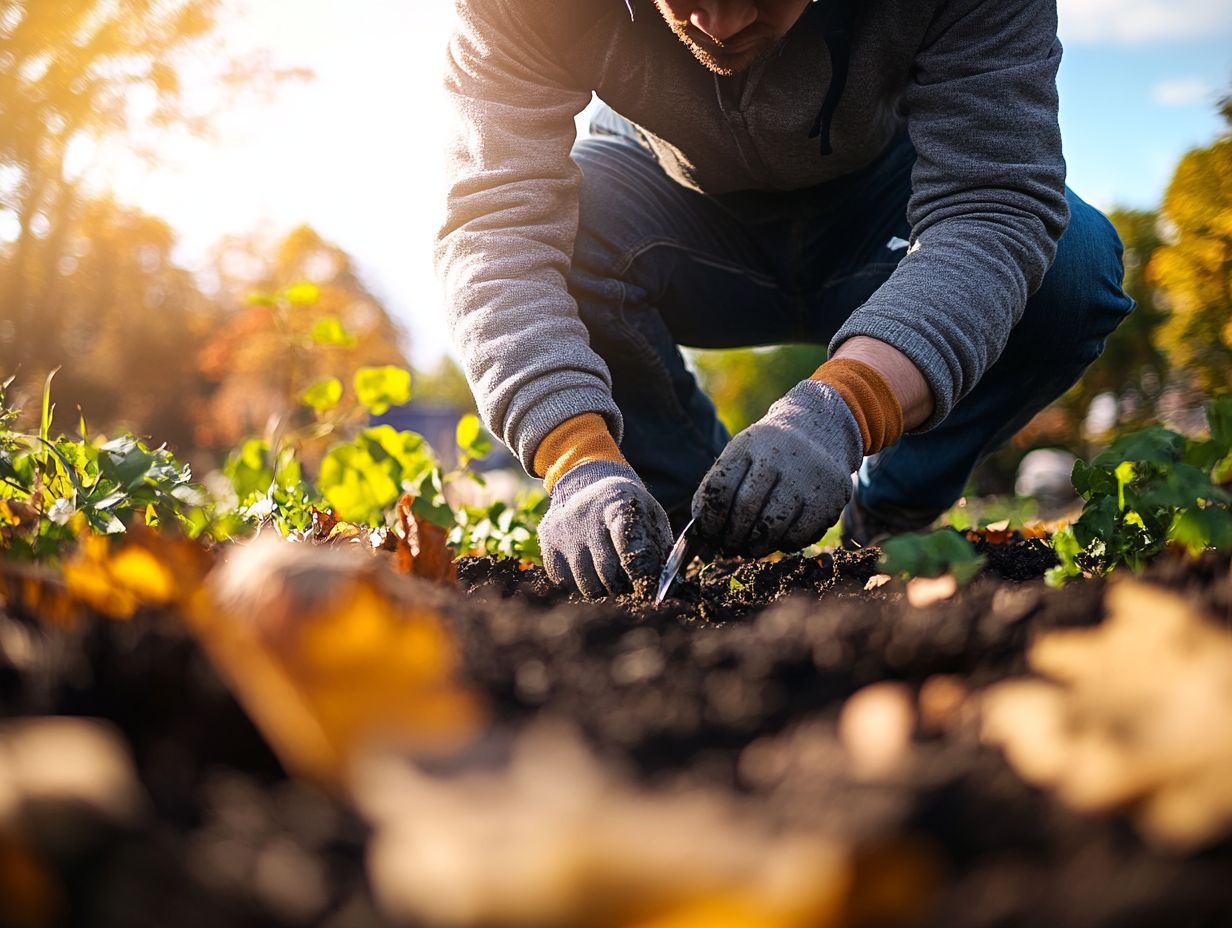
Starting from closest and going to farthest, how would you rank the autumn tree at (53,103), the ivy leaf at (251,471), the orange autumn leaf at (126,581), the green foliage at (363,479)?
the orange autumn leaf at (126,581)
the green foliage at (363,479)
the ivy leaf at (251,471)
the autumn tree at (53,103)

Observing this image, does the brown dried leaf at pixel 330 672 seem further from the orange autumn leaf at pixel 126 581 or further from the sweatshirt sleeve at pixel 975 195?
the sweatshirt sleeve at pixel 975 195

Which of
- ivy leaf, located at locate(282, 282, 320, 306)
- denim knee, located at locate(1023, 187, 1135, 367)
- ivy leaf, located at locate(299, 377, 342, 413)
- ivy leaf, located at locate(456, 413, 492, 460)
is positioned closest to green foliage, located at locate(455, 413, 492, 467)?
ivy leaf, located at locate(456, 413, 492, 460)

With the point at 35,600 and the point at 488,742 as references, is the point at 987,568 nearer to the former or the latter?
the point at 488,742

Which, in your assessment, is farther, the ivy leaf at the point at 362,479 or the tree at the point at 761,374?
the tree at the point at 761,374

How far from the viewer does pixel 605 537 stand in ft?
5.05

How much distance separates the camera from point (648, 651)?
2.64ft

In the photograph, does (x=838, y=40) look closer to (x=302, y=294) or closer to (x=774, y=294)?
(x=774, y=294)

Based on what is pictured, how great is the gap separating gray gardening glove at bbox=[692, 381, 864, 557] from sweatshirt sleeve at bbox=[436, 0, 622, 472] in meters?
0.39

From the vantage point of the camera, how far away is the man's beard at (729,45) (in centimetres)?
171

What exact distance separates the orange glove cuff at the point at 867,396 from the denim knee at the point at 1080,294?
0.80 m

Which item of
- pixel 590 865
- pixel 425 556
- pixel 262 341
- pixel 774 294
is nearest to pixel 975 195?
pixel 774 294

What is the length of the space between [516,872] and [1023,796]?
0.33m

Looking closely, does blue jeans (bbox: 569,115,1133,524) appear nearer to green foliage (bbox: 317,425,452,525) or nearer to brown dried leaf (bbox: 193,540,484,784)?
green foliage (bbox: 317,425,452,525)

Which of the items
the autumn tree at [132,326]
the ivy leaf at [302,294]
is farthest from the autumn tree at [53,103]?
the ivy leaf at [302,294]
